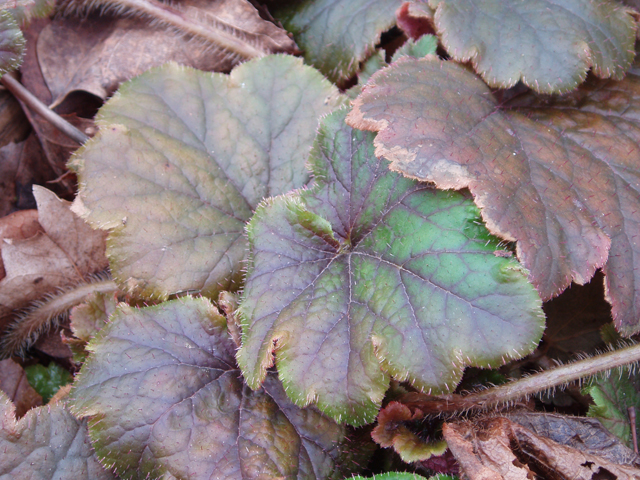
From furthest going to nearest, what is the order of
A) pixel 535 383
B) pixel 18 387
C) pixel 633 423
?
pixel 18 387, pixel 633 423, pixel 535 383

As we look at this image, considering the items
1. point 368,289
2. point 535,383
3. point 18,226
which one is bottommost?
point 18,226

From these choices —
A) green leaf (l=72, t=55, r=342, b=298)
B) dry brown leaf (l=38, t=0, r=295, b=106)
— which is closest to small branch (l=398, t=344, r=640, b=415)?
green leaf (l=72, t=55, r=342, b=298)

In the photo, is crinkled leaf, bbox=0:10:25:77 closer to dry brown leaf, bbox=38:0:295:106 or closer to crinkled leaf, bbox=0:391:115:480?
dry brown leaf, bbox=38:0:295:106

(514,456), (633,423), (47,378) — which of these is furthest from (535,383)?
(47,378)

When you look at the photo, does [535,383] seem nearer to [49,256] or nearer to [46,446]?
[46,446]

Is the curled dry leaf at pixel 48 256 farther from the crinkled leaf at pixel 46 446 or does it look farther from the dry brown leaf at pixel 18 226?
the crinkled leaf at pixel 46 446

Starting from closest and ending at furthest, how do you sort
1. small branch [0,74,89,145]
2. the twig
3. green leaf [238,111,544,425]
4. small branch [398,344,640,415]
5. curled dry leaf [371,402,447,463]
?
green leaf [238,111,544,425] → curled dry leaf [371,402,447,463] → small branch [398,344,640,415] → the twig → small branch [0,74,89,145]
